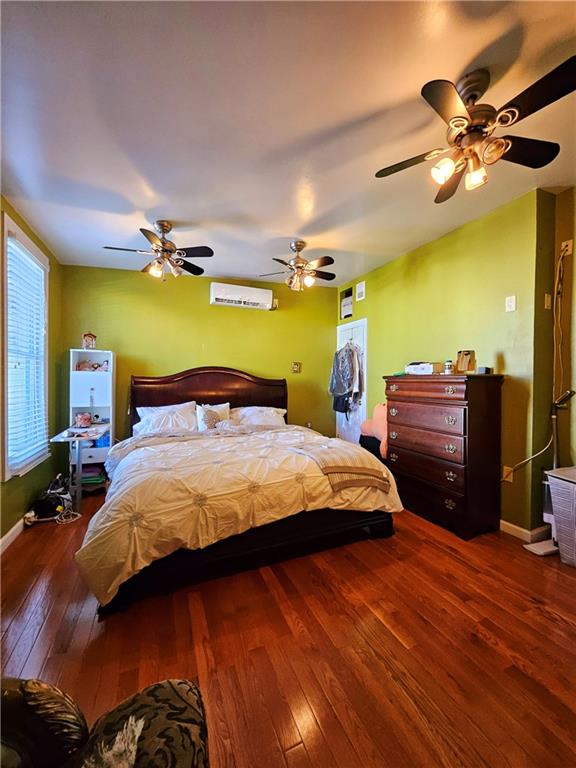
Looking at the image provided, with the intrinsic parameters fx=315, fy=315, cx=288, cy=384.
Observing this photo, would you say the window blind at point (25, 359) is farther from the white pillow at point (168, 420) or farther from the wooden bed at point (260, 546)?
the wooden bed at point (260, 546)

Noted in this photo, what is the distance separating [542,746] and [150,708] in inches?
53.1

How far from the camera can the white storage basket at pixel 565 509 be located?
210 cm

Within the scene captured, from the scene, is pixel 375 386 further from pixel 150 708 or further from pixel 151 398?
pixel 150 708

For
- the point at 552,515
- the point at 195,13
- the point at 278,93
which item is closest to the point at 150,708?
the point at 195,13

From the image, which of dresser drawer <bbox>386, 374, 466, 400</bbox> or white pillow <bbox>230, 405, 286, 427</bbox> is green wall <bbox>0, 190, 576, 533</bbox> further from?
white pillow <bbox>230, 405, 286, 427</bbox>

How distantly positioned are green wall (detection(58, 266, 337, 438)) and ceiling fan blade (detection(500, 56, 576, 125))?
138 inches

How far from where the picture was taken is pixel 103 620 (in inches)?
65.5

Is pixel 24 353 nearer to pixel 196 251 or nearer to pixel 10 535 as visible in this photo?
pixel 10 535

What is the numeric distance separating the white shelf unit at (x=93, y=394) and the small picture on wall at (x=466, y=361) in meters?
3.69

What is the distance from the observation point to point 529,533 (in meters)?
2.42

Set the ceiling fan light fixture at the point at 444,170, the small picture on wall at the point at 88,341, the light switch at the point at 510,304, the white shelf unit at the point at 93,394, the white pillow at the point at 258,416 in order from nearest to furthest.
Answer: the ceiling fan light fixture at the point at 444,170
the light switch at the point at 510,304
the white shelf unit at the point at 93,394
the small picture on wall at the point at 88,341
the white pillow at the point at 258,416

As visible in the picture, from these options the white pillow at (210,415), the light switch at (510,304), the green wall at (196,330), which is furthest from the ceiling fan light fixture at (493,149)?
the green wall at (196,330)

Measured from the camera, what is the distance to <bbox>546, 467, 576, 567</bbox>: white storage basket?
210 centimetres

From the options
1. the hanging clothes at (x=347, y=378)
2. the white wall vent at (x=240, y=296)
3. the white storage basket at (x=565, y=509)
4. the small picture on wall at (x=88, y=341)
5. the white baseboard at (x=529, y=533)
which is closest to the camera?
the white storage basket at (x=565, y=509)
